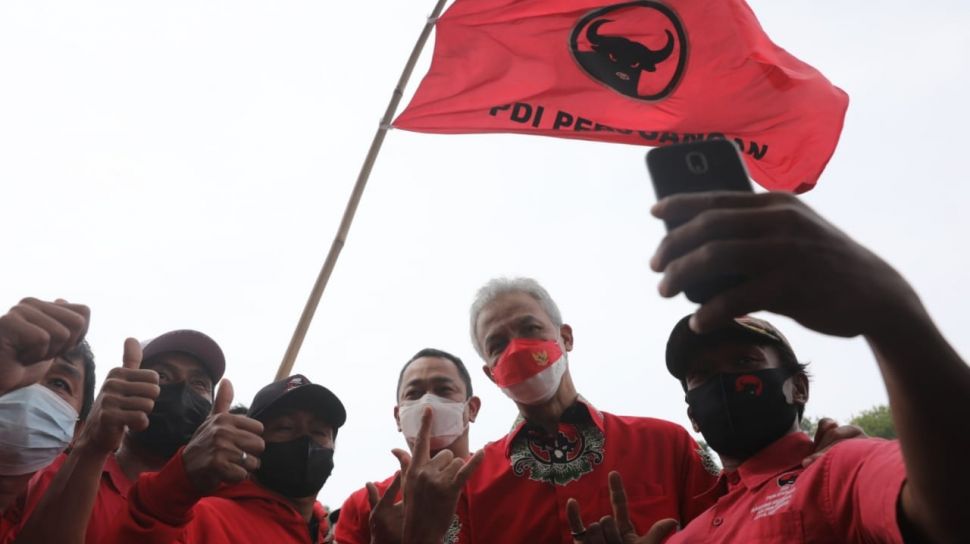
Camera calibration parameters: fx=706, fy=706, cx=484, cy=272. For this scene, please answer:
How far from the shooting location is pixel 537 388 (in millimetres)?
3391

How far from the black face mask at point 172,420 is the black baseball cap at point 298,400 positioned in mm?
271

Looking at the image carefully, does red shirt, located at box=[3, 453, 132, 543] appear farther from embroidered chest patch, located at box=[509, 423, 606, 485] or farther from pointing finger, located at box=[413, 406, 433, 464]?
embroidered chest patch, located at box=[509, 423, 606, 485]

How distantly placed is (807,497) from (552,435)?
165 cm

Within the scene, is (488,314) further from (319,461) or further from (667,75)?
(667,75)

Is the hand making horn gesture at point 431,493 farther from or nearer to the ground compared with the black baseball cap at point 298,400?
nearer to the ground

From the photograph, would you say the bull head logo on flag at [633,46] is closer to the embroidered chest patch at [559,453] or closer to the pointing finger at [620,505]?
the embroidered chest patch at [559,453]

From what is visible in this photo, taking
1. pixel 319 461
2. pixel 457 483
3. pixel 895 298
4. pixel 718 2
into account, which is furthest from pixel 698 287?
pixel 718 2

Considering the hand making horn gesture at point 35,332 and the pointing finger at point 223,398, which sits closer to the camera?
the hand making horn gesture at point 35,332

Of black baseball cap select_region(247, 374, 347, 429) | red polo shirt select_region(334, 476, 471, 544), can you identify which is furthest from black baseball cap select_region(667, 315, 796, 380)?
black baseball cap select_region(247, 374, 347, 429)

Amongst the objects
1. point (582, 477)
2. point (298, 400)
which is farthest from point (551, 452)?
point (298, 400)

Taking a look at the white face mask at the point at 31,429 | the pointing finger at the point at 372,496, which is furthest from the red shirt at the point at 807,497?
the white face mask at the point at 31,429

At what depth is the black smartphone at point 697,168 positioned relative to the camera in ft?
3.10

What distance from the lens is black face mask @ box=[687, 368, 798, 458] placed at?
7.99 ft

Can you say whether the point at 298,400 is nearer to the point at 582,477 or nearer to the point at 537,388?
the point at 537,388
